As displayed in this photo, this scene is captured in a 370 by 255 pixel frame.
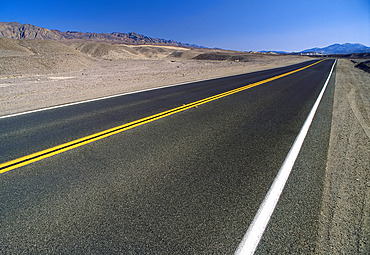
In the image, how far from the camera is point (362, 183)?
322 cm

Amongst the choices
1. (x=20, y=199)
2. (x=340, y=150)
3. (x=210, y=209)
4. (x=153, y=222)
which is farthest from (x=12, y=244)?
(x=340, y=150)

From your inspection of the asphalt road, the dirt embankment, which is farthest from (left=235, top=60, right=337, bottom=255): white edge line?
the dirt embankment

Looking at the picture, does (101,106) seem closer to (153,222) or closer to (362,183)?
(153,222)

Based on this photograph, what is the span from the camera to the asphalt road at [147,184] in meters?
2.15

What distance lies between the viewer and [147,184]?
3064mm

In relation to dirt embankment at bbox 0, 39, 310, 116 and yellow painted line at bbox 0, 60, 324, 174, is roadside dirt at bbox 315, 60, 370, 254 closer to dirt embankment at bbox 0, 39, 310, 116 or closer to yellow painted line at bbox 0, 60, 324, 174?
yellow painted line at bbox 0, 60, 324, 174

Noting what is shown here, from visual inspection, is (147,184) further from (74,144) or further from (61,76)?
(61,76)

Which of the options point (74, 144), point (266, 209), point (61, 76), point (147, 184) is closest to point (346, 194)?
point (266, 209)

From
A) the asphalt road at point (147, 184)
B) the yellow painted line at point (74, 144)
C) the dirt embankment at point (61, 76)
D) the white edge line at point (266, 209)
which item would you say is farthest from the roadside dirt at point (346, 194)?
the dirt embankment at point (61, 76)

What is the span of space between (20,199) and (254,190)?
120 inches

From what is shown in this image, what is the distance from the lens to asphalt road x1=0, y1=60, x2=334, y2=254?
7.07ft

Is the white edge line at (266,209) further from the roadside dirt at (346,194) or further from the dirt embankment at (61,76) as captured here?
the dirt embankment at (61,76)

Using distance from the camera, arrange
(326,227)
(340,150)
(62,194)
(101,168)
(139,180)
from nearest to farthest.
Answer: (326,227), (62,194), (139,180), (101,168), (340,150)

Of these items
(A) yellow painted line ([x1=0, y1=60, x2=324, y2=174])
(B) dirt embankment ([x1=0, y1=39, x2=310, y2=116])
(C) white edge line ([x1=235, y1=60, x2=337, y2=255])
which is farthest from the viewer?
(B) dirt embankment ([x1=0, y1=39, x2=310, y2=116])
